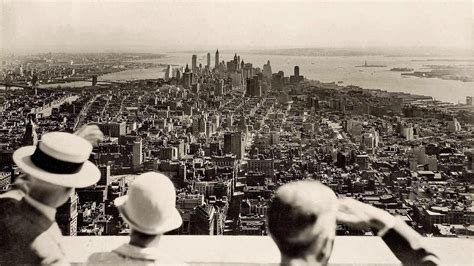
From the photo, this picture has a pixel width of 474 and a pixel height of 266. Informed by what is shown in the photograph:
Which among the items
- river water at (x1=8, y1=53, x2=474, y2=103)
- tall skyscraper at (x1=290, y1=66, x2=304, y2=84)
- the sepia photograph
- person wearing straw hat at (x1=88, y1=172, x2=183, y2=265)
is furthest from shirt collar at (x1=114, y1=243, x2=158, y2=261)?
tall skyscraper at (x1=290, y1=66, x2=304, y2=84)

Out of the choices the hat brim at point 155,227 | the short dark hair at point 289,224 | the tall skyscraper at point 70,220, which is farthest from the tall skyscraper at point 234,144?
the short dark hair at point 289,224

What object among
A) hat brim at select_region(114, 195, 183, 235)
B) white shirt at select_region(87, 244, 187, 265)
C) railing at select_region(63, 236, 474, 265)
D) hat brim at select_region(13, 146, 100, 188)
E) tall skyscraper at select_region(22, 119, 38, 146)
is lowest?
railing at select_region(63, 236, 474, 265)

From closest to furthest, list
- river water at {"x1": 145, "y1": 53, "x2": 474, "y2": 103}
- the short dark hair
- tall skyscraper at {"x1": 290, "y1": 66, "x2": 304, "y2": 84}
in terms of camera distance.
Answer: the short dark hair, river water at {"x1": 145, "y1": 53, "x2": 474, "y2": 103}, tall skyscraper at {"x1": 290, "y1": 66, "x2": 304, "y2": 84}

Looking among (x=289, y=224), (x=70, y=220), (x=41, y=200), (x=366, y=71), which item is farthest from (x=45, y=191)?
(x=366, y=71)

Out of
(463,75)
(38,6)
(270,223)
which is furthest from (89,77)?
(270,223)

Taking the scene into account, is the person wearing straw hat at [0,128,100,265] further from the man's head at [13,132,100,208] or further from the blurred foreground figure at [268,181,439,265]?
the blurred foreground figure at [268,181,439,265]

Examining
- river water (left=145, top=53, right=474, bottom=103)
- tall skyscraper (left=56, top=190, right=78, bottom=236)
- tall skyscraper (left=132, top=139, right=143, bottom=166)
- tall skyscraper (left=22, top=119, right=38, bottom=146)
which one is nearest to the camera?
tall skyscraper (left=56, top=190, right=78, bottom=236)

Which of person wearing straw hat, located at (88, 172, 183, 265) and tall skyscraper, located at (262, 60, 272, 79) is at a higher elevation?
tall skyscraper, located at (262, 60, 272, 79)
